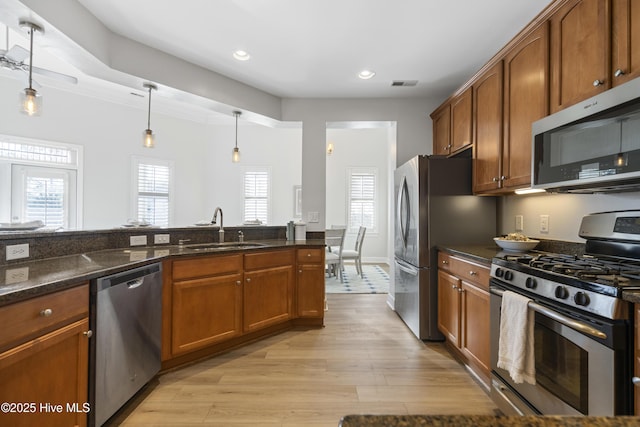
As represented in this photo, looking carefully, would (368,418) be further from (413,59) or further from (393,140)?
(393,140)

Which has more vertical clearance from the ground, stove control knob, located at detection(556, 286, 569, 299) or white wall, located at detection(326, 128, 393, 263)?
white wall, located at detection(326, 128, 393, 263)

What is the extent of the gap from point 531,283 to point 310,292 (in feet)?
6.48

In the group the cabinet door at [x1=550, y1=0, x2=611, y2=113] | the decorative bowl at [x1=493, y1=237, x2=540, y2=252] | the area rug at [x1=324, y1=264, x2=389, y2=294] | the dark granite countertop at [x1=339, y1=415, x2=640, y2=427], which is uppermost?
the cabinet door at [x1=550, y1=0, x2=611, y2=113]

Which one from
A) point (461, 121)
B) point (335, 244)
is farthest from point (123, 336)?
point (335, 244)

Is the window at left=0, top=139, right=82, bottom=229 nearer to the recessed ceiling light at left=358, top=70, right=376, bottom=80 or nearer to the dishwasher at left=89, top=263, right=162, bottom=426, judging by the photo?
the dishwasher at left=89, top=263, right=162, bottom=426

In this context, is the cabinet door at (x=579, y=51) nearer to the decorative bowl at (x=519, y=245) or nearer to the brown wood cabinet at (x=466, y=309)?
the decorative bowl at (x=519, y=245)

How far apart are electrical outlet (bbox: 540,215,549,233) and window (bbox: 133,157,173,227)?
19.0 ft

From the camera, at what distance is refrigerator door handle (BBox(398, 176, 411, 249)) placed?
2.84m

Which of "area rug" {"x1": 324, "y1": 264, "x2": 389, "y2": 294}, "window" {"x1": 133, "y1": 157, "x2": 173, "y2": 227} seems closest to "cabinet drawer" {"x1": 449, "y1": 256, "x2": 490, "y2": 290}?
"area rug" {"x1": 324, "y1": 264, "x2": 389, "y2": 294}

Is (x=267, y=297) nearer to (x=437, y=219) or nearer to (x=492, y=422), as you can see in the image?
(x=437, y=219)

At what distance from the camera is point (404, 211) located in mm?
2914

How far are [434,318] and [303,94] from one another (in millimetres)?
2858

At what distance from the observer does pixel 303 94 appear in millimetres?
3426

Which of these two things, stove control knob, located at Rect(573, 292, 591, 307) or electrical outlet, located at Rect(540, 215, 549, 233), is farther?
electrical outlet, located at Rect(540, 215, 549, 233)
